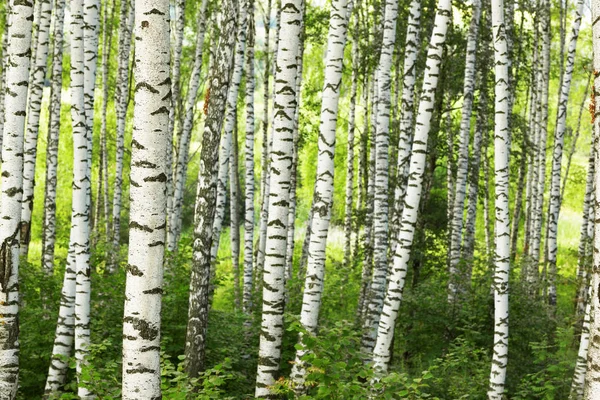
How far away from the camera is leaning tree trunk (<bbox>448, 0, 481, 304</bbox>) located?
12.3 m

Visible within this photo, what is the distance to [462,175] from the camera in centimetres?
1367

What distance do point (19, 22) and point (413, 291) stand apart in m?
9.37

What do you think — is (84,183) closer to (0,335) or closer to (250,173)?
(0,335)

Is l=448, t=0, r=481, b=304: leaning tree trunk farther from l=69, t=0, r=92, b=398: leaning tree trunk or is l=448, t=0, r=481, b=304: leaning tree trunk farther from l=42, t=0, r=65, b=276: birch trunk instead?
l=69, t=0, r=92, b=398: leaning tree trunk

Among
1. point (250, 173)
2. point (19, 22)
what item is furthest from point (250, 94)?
point (19, 22)

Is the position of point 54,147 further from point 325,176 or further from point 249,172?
point 325,176

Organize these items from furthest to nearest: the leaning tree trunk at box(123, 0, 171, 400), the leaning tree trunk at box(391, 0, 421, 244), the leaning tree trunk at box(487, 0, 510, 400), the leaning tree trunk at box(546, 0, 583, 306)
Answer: the leaning tree trunk at box(546, 0, 583, 306), the leaning tree trunk at box(391, 0, 421, 244), the leaning tree trunk at box(487, 0, 510, 400), the leaning tree trunk at box(123, 0, 171, 400)

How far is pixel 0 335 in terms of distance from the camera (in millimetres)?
5824

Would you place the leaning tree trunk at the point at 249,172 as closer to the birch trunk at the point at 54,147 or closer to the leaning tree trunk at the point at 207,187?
the birch trunk at the point at 54,147

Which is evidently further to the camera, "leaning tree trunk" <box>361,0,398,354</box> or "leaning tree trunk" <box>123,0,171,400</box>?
"leaning tree trunk" <box>361,0,398,354</box>

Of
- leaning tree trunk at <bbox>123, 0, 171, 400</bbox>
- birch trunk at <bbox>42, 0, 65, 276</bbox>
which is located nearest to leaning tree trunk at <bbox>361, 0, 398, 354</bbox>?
birch trunk at <bbox>42, 0, 65, 276</bbox>

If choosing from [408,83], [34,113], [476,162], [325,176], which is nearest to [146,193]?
[325,176]

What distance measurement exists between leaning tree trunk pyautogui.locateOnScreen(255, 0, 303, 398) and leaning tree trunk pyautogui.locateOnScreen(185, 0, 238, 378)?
1383 millimetres

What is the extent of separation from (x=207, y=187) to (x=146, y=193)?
12.7ft
